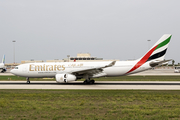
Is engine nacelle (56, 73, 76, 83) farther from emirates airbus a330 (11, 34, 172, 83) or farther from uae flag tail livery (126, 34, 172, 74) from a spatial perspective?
uae flag tail livery (126, 34, 172, 74)

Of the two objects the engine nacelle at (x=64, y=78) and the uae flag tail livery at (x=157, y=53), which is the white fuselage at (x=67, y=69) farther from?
the engine nacelle at (x=64, y=78)

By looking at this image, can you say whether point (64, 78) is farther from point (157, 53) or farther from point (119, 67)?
point (157, 53)

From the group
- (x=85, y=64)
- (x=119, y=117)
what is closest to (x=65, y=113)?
(x=119, y=117)

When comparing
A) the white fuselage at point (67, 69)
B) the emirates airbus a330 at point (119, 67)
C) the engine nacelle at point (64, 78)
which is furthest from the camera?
the white fuselage at point (67, 69)

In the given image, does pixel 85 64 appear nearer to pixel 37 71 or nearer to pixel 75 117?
pixel 37 71

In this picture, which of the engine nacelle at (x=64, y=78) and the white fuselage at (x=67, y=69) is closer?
the engine nacelle at (x=64, y=78)

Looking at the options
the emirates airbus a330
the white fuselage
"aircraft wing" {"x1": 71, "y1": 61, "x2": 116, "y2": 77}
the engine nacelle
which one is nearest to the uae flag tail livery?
the emirates airbus a330

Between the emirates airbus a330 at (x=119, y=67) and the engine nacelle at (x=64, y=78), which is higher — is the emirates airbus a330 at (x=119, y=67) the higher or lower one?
the higher one

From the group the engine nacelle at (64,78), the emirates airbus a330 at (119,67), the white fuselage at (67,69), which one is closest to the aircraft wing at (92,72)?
the emirates airbus a330 at (119,67)

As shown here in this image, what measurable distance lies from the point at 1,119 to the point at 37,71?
2022cm

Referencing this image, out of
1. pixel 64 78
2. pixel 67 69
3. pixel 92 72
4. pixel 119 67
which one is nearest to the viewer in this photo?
pixel 64 78

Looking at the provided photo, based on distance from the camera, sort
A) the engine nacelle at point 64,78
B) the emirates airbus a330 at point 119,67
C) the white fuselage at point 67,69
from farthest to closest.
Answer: the white fuselage at point 67,69, the emirates airbus a330 at point 119,67, the engine nacelle at point 64,78

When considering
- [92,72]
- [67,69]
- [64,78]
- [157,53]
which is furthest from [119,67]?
[64,78]

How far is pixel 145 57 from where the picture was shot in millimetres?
29281
